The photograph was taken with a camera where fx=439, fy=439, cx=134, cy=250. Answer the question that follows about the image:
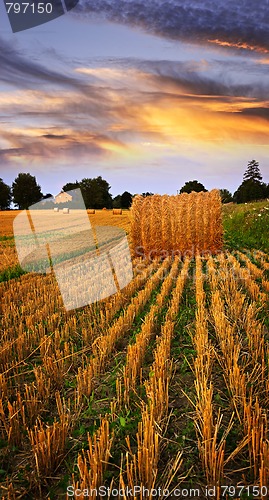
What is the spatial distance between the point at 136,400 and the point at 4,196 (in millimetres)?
86264

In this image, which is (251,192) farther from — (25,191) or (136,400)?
(136,400)

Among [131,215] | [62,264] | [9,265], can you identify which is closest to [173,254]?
[131,215]

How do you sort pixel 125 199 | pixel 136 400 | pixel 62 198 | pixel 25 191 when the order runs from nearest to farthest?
pixel 136 400 < pixel 62 198 < pixel 125 199 < pixel 25 191

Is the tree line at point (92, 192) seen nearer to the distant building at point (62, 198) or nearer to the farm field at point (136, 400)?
the distant building at point (62, 198)

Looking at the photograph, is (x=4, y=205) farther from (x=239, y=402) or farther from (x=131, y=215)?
(x=239, y=402)

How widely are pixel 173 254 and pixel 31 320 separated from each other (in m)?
9.44

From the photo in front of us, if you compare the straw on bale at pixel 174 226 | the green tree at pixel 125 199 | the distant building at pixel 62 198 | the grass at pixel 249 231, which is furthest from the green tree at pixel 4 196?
the straw on bale at pixel 174 226

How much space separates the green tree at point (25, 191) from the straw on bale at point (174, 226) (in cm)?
7627

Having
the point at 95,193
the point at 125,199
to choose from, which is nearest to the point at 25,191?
the point at 95,193

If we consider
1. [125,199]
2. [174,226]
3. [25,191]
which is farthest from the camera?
[25,191]

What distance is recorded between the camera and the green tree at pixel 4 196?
85062 millimetres

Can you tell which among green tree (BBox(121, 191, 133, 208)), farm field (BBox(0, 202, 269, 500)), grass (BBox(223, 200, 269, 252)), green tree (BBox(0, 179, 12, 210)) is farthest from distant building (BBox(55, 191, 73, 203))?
farm field (BBox(0, 202, 269, 500))

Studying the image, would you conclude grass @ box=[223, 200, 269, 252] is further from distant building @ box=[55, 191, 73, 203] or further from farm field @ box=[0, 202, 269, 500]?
distant building @ box=[55, 191, 73, 203]

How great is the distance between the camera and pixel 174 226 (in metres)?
15.4
